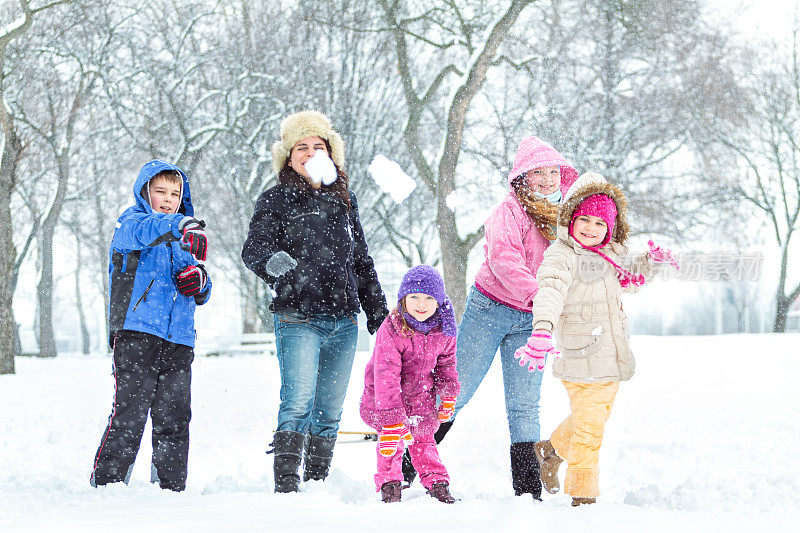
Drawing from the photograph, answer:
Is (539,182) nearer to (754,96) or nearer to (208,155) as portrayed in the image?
(208,155)

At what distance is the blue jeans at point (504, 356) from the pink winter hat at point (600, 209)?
71 cm

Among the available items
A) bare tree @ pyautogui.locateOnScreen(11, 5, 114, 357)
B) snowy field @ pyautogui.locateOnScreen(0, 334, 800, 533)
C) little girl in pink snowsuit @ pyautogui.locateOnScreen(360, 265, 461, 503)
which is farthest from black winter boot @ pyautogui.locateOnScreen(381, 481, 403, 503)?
bare tree @ pyautogui.locateOnScreen(11, 5, 114, 357)

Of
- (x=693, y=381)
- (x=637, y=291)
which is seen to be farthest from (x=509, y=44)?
(x=637, y=291)

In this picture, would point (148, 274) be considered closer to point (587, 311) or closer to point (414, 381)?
point (414, 381)

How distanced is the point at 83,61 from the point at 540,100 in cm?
1012

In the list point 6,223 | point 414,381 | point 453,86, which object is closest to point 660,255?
point 414,381

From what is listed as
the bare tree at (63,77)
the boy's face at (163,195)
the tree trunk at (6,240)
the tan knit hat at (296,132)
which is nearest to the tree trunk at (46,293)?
the bare tree at (63,77)

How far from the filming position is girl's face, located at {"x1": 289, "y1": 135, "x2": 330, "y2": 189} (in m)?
4.22

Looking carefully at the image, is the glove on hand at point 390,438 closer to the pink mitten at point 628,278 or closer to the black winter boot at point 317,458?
the black winter boot at point 317,458

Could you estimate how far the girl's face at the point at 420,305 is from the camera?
13.1 feet

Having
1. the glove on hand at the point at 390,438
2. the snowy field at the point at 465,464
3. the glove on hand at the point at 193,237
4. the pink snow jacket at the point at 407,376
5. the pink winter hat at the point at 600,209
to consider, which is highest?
the pink winter hat at the point at 600,209

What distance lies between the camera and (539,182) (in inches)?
169

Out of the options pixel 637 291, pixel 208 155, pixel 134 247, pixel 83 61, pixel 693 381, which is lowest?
pixel 693 381

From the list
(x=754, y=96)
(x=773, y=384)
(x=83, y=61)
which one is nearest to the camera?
(x=773, y=384)
